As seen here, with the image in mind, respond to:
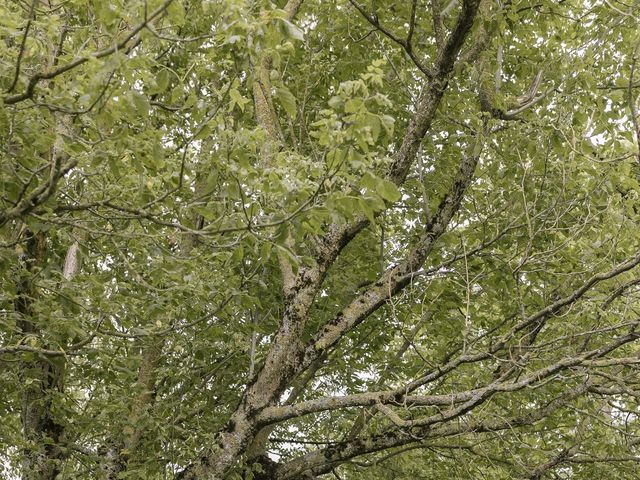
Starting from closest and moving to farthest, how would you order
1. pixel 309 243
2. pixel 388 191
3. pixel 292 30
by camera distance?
1. pixel 292 30
2. pixel 388 191
3. pixel 309 243

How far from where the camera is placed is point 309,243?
25.3 feet

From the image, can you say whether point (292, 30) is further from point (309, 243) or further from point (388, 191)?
point (309, 243)

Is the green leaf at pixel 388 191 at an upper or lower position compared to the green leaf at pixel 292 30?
lower

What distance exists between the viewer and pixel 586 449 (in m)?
8.73

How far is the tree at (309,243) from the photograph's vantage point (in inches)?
184

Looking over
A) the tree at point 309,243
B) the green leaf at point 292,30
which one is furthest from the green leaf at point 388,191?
the green leaf at point 292,30

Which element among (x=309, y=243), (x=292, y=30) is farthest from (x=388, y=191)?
(x=309, y=243)

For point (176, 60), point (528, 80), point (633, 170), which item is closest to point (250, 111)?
point (176, 60)

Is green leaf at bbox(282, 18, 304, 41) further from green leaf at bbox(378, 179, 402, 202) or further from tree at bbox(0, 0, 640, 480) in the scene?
green leaf at bbox(378, 179, 402, 202)

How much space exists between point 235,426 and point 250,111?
3810 mm

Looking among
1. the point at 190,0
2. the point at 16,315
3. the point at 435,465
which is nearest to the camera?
the point at 190,0

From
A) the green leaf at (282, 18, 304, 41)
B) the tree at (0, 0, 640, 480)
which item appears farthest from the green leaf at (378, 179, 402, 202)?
the green leaf at (282, 18, 304, 41)

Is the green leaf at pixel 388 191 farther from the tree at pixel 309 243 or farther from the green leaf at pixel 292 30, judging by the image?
the green leaf at pixel 292 30

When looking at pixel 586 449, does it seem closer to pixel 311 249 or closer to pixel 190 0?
pixel 311 249
